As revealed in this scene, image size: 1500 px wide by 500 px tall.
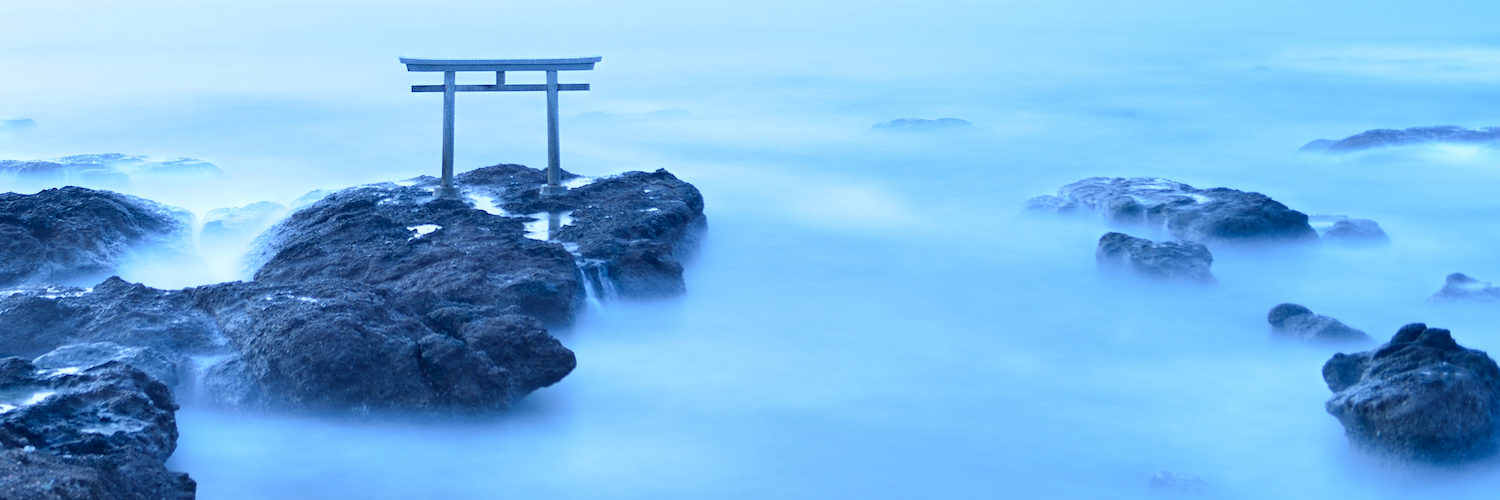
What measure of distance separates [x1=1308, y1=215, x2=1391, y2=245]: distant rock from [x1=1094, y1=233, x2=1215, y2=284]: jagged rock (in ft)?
5.39

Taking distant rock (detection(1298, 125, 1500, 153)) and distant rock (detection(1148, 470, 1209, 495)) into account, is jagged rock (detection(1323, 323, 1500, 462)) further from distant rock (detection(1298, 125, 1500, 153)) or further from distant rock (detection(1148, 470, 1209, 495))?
distant rock (detection(1298, 125, 1500, 153))

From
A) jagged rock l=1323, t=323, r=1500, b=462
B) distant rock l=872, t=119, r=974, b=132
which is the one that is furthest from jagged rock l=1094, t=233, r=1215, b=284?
distant rock l=872, t=119, r=974, b=132

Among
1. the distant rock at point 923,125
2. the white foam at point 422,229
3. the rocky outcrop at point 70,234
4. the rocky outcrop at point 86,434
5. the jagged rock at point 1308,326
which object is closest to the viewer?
the rocky outcrop at point 86,434

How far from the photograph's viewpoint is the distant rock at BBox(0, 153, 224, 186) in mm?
12898

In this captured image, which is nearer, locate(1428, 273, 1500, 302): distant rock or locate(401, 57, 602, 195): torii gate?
locate(1428, 273, 1500, 302): distant rock

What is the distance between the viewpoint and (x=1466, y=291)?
885 centimetres

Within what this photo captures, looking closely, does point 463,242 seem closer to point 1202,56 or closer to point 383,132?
point 383,132

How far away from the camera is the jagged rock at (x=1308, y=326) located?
764 centimetres

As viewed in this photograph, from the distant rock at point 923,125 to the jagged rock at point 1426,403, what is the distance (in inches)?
457

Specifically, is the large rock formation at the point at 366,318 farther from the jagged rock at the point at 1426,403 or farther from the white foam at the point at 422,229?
the jagged rock at the point at 1426,403

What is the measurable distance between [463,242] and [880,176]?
7.13 meters

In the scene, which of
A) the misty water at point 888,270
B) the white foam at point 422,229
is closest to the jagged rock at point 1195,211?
the misty water at point 888,270

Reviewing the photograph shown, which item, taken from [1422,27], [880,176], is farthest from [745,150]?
[1422,27]

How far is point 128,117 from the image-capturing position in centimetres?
1941
